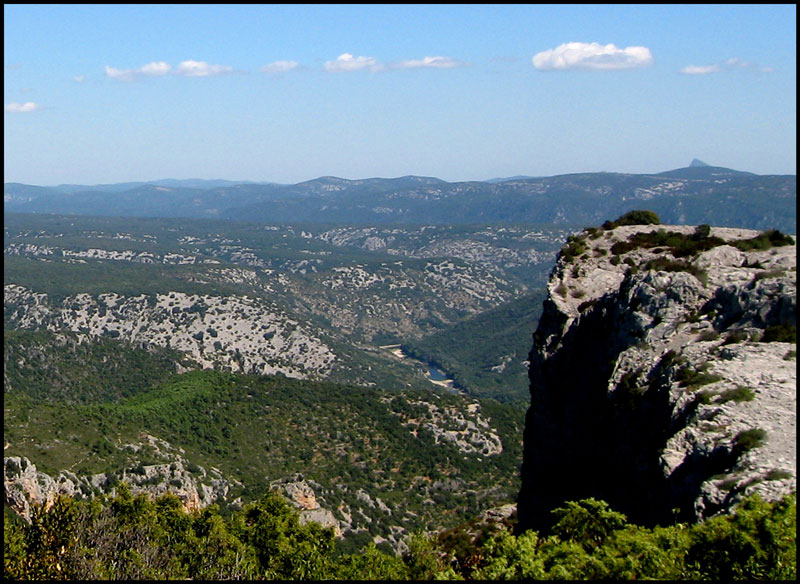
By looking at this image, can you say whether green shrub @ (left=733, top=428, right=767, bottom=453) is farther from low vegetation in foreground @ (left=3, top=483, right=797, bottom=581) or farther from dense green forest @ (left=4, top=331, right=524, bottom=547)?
dense green forest @ (left=4, top=331, right=524, bottom=547)

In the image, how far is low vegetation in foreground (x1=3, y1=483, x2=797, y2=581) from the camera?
711 inches

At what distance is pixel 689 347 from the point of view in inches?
1191

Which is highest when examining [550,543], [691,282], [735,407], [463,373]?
[691,282]

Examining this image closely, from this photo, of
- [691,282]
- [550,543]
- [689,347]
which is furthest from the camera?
[691,282]

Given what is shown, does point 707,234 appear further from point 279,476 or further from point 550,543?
point 279,476

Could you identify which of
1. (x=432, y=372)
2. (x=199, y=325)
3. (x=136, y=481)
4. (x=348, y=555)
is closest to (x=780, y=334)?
(x=348, y=555)

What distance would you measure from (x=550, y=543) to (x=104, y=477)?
3987 centimetres

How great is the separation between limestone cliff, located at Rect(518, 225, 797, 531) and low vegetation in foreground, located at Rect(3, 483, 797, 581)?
269 centimetres

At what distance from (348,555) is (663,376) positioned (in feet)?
42.7

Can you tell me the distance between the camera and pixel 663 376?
2933cm

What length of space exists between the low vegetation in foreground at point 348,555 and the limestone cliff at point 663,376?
2.69 metres

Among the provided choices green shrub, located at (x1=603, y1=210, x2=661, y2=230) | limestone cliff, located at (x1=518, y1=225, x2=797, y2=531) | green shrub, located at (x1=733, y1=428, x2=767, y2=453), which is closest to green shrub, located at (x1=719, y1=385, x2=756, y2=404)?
limestone cliff, located at (x1=518, y1=225, x2=797, y2=531)

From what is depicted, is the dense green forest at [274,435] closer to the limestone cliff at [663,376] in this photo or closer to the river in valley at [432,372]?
the limestone cliff at [663,376]

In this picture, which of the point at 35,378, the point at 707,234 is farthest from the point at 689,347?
the point at 35,378
